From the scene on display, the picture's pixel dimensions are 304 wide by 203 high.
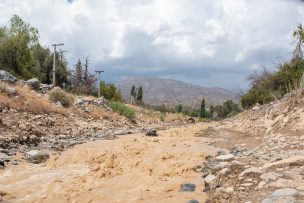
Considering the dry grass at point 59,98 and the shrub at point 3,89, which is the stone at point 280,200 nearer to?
the shrub at point 3,89

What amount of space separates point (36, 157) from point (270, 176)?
7677 millimetres

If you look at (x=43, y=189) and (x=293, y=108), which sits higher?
(x=293, y=108)

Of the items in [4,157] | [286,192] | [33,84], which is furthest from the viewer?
[33,84]

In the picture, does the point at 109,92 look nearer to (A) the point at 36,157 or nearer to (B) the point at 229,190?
(A) the point at 36,157

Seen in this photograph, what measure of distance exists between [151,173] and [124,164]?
1.55 m

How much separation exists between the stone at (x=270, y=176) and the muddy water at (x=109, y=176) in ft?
4.15

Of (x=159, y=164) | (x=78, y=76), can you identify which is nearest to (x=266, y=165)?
(x=159, y=164)

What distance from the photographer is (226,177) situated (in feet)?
32.8

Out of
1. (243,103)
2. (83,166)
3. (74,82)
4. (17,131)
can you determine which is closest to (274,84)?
(243,103)

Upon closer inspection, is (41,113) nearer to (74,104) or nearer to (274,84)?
(74,104)

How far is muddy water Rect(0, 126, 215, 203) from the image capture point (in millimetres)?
10156

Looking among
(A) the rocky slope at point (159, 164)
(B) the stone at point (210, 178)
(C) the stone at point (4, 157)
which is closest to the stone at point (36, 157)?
(A) the rocky slope at point (159, 164)

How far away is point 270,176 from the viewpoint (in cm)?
914

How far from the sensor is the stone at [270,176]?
29.6ft
